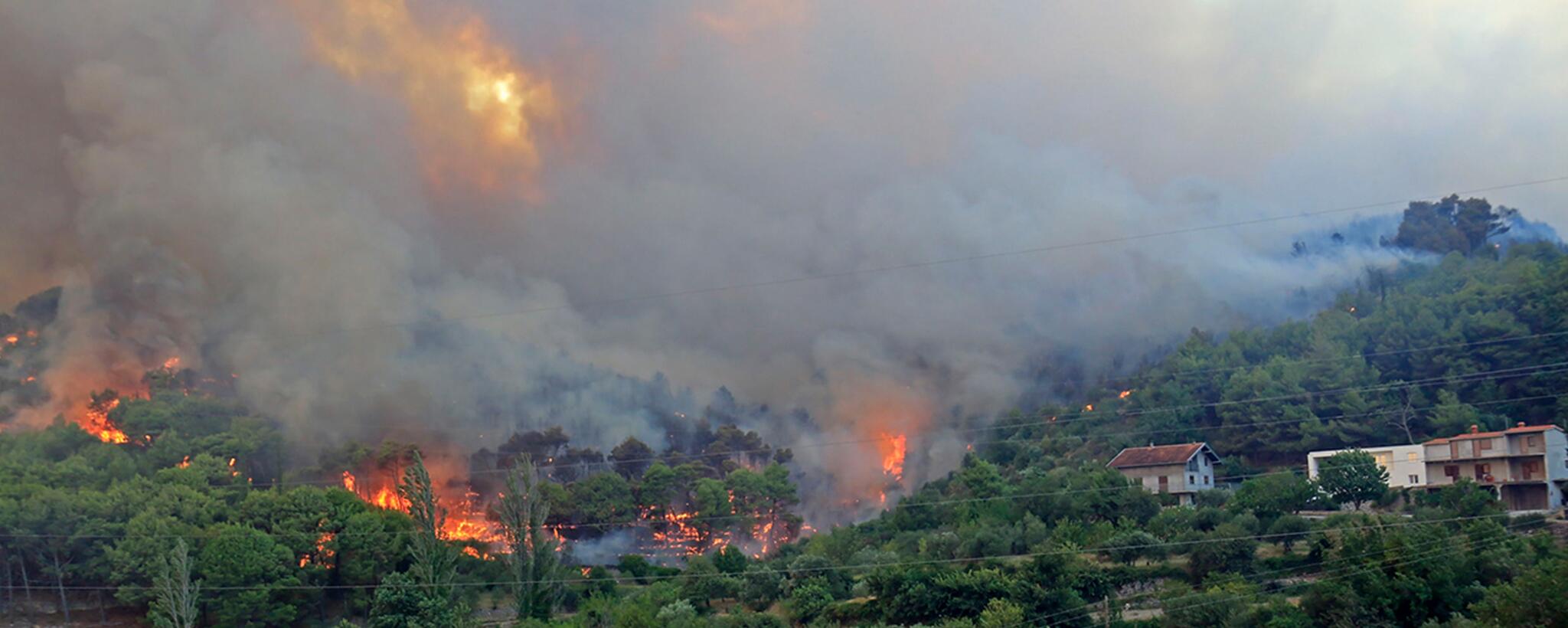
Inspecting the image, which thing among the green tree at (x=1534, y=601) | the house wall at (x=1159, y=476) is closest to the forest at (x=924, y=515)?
the green tree at (x=1534, y=601)

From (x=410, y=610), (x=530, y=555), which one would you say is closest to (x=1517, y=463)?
(x=530, y=555)

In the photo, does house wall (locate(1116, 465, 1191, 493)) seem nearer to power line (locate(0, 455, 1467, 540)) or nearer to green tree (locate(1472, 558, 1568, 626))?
power line (locate(0, 455, 1467, 540))

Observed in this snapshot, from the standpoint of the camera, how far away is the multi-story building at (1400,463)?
7094 cm

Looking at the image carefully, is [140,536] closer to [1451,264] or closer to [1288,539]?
[1288,539]

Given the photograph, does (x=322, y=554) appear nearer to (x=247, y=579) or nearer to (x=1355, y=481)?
(x=247, y=579)

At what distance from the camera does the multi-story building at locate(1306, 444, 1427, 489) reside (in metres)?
70.9

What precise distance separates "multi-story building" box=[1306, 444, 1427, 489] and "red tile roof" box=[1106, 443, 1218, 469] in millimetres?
6910

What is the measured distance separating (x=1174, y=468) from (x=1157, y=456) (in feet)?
7.29

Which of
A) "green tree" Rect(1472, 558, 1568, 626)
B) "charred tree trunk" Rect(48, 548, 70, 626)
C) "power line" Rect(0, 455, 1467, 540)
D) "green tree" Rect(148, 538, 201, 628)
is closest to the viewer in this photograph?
"green tree" Rect(1472, 558, 1568, 626)

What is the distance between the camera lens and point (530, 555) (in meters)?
71.2

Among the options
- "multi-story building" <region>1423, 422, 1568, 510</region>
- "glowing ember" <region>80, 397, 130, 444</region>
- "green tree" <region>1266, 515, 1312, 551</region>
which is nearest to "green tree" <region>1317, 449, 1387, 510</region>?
"multi-story building" <region>1423, 422, 1568, 510</region>

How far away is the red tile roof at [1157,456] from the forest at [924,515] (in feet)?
8.20

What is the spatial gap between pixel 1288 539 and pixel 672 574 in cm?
3832

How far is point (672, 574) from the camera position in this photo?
8050 cm
